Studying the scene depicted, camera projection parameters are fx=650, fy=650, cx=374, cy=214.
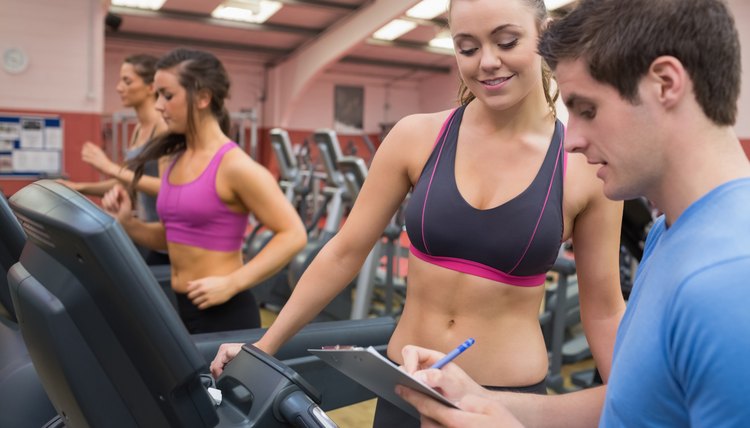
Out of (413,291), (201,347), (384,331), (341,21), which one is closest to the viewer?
(413,291)

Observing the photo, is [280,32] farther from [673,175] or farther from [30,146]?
[673,175]

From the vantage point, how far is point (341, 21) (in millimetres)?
9938

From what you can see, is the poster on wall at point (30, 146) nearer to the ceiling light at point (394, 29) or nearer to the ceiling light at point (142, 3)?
the ceiling light at point (142, 3)

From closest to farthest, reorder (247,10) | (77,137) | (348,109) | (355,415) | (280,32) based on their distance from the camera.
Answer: (355,415), (77,137), (247,10), (280,32), (348,109)

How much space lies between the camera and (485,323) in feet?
3.97

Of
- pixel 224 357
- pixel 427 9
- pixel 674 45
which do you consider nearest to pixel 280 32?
pixel 427 9

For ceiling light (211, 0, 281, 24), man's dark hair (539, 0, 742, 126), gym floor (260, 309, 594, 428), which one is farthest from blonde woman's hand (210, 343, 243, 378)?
ceiling light (211, 0, 281, 24)

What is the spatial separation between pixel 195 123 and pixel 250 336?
0.85 meters

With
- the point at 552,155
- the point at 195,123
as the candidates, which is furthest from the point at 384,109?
the point at 552,155

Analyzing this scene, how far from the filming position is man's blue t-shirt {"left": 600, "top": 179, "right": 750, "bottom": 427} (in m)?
0.53

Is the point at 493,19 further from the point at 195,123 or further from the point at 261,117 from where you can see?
the point at 261,117

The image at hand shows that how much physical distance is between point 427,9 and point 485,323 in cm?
788

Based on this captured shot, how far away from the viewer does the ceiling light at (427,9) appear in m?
8.19

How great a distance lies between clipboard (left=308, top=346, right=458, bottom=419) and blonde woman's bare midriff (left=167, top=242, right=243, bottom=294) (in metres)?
1.17
